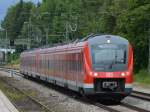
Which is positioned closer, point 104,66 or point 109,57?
point 104,66

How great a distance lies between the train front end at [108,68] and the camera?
24.0m

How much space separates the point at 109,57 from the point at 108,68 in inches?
21.2

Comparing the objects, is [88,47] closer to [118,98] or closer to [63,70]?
[118,98]

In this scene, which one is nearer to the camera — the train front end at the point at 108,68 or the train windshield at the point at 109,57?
the train front end at the point at 108,68

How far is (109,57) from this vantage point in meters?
24.4

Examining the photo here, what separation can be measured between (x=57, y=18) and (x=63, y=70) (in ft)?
272

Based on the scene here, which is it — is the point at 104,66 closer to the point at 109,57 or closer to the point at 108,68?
the point at 108,68

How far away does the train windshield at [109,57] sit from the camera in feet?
79.2

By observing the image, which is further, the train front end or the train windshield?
the train windshield

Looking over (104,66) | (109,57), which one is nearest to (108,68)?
(104,66)

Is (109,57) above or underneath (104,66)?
above

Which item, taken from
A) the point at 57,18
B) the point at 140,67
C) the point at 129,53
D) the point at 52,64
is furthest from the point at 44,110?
→ the point at 57,18

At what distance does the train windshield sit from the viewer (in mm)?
24141

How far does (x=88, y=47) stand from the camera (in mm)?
24453
